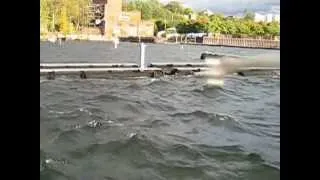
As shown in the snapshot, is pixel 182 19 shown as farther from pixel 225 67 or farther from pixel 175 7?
pixel 225 67

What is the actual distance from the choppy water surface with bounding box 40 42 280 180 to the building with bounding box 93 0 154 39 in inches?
4.2

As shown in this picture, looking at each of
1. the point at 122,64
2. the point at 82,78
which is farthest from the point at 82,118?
the point at 122,64

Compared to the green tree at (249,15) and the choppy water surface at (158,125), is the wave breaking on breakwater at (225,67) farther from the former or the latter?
the green tree at (249,15)

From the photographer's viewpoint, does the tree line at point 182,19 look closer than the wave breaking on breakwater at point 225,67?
Yes

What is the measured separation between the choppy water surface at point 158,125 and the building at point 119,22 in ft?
0.35

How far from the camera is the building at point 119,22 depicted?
1.51 m

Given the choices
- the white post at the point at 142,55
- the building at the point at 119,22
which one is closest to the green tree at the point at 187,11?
the building at the point at 119,22

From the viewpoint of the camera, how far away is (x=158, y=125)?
7.58 feet

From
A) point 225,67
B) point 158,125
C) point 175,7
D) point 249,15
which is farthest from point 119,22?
point 158,125

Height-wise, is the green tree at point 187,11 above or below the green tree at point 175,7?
below

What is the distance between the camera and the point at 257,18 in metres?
1.46

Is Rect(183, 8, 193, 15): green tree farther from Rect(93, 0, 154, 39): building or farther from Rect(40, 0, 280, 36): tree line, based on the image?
Rect(93, 0, 154, 39): building
